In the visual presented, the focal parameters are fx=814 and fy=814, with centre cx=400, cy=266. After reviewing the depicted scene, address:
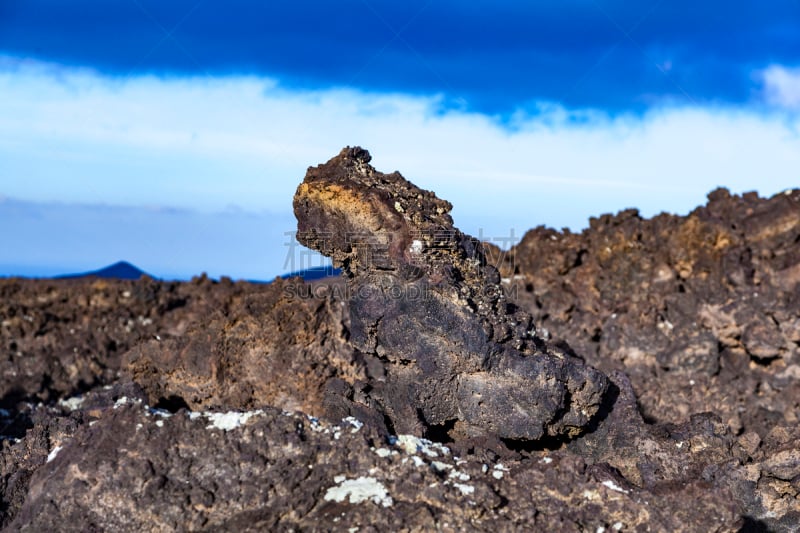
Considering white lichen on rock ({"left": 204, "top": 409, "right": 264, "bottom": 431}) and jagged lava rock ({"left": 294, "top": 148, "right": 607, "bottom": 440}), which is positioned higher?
jagged lava rock ({"left": 294, "top": 148, "right": 607, "bottom": 440})

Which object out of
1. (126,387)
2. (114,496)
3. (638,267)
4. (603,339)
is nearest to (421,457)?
(114,496)

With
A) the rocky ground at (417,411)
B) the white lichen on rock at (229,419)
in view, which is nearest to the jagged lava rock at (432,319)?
the rocky ground at (417,411)

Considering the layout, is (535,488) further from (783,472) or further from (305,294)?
(305,294)

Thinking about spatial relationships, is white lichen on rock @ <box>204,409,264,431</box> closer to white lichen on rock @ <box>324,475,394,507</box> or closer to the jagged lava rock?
white lichen on rock @ <box>324,475,394,507</box>

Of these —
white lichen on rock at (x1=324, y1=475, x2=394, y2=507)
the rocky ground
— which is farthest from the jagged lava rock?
white lichen on rock at (x1=324, y1=475, x2=394, y2=507)

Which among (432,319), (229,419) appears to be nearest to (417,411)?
(432,319)

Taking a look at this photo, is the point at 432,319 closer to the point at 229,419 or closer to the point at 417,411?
the point at 417,411
